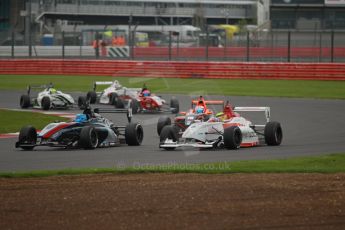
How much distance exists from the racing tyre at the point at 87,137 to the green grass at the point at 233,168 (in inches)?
135

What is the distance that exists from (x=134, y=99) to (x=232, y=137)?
11.7m

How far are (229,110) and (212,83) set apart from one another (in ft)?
88.1

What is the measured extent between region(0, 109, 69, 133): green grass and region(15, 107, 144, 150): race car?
4.66m

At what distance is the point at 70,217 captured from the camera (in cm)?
1098

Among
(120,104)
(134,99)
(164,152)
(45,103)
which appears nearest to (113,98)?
(120,104)

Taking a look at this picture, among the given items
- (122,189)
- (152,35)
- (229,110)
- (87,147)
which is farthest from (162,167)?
(152,35)

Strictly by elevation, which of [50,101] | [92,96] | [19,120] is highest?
[92,96]

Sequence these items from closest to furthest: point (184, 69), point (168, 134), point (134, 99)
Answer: point (168, 134)
point (134, 99)
point (184, 69)

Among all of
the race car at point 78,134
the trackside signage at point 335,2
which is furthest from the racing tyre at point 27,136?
the trackside signage at point 335,2

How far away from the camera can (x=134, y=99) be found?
30.5 m

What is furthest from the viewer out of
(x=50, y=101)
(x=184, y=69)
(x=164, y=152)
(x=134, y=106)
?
(x=184, y=69)

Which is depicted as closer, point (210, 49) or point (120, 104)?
point (120, 104)

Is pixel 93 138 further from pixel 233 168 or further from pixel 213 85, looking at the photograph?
pixel 213 85

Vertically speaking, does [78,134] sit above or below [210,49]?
below
